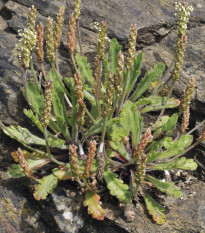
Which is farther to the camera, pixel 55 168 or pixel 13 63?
pixel 13 63

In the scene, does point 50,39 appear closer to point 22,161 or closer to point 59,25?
point 59,25

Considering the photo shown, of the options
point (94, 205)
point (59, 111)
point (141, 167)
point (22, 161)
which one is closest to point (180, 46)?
point (141, 167)

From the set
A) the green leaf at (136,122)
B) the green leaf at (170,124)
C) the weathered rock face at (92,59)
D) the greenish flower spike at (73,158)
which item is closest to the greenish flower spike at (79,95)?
the greenish flower spike at (73,158)

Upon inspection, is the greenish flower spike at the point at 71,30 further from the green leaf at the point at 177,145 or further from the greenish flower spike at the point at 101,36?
the green leaf at the point at 177,145

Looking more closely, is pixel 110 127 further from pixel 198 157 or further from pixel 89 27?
pixel 89 27

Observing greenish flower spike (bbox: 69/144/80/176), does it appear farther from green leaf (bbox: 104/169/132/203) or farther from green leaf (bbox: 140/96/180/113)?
green leaf (bbox: 140/96/180/113)

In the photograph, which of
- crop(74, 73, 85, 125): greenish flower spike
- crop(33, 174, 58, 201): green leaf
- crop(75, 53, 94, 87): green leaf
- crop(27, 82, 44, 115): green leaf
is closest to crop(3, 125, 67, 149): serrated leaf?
crop(27, 82, 44, 115): green leaf

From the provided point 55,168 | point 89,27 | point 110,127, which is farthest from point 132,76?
point 55,168
